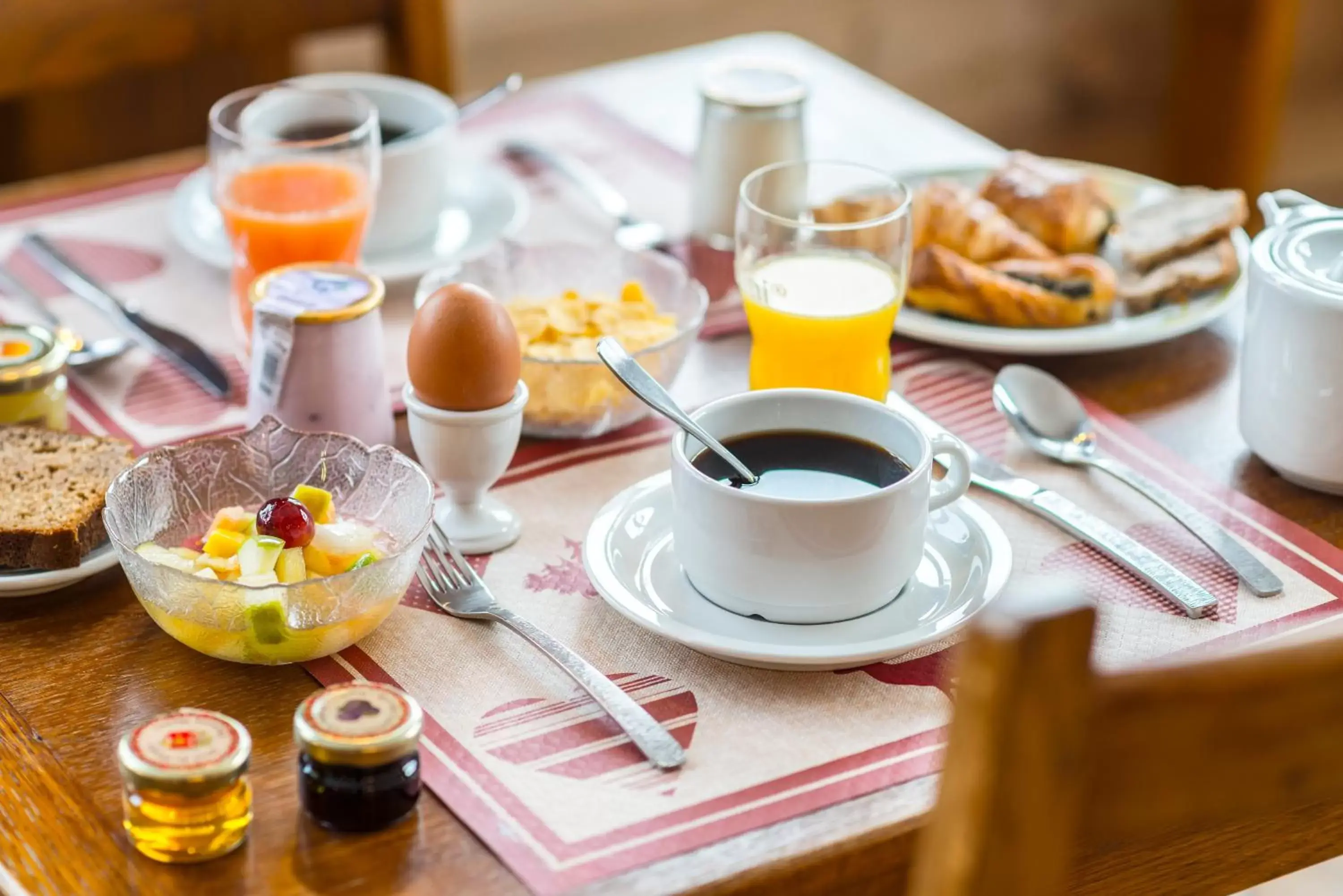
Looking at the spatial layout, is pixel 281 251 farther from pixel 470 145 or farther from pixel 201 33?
pixel 201 33

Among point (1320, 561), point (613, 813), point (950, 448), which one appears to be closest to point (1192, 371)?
point (1320, 561)

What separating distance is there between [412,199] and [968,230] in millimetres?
548

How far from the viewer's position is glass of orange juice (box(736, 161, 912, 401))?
1.30m

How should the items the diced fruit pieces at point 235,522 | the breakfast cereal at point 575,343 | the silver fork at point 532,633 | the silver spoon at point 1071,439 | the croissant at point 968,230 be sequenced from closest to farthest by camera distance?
the silver fork at point 532,633 → the diced fruit pieces at point 235,522 → the silver spoon at point 1071,439 → the breakfast cereal at point 575,343 → the croissant at point 968,230

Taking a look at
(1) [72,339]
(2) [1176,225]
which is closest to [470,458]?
(1) [72,339]

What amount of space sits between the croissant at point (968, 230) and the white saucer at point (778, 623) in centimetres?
40

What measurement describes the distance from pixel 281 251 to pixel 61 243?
0.32m

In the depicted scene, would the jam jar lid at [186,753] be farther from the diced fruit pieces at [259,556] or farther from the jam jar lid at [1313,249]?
the jam jar lid at [1313,249]

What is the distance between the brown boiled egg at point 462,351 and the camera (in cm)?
110

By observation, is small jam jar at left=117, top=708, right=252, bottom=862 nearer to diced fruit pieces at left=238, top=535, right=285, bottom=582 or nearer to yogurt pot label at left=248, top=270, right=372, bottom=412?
diced fruit pieces at left=238, top=535, right=285, bottom=582

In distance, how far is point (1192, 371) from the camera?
142 centimetres

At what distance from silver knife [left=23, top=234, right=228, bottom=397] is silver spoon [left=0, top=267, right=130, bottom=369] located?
20 millimetres

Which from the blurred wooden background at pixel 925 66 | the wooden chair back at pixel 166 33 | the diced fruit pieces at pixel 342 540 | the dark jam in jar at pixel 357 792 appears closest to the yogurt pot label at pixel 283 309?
the diced fruit pieces at pixel 342 540

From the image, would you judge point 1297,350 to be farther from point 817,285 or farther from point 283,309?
point 283,309
